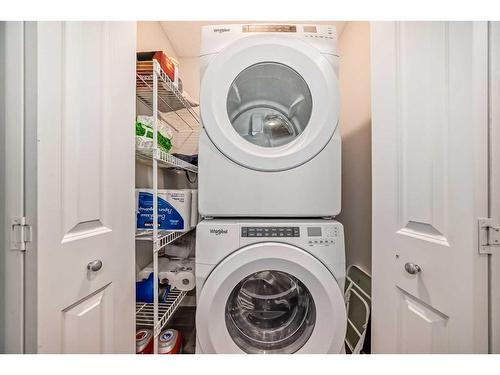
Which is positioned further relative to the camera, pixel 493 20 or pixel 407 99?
pixel 407 99

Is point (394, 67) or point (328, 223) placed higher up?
point (394, 67)

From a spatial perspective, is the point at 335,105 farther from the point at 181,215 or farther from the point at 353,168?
the point at 181,215

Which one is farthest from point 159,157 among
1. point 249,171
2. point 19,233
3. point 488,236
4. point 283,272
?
point 488,236

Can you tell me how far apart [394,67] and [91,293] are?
1251 mm

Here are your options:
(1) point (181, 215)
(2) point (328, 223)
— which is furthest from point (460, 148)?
(1) point (181, 215)

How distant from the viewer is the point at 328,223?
86 cm

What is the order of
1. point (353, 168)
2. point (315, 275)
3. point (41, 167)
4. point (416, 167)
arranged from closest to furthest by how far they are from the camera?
point (41, 167) → point (416, 167) → point (315, 275) → point (353, 168)

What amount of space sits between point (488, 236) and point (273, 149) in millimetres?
676

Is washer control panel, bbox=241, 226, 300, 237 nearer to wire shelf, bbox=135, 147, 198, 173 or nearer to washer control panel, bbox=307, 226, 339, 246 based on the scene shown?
washer control panel, bbox=307, 226, 339, 246

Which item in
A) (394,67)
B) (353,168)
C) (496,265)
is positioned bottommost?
(496,265)

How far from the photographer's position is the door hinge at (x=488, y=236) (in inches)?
21.0

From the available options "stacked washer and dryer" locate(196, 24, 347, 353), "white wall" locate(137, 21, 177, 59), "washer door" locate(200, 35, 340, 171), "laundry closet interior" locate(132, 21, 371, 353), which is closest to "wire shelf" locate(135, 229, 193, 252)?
"laundry closet interior" locate(132, 21, 371, 353)

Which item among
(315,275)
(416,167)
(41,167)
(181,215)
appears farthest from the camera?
(181,215)

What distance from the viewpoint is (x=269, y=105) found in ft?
3.44
